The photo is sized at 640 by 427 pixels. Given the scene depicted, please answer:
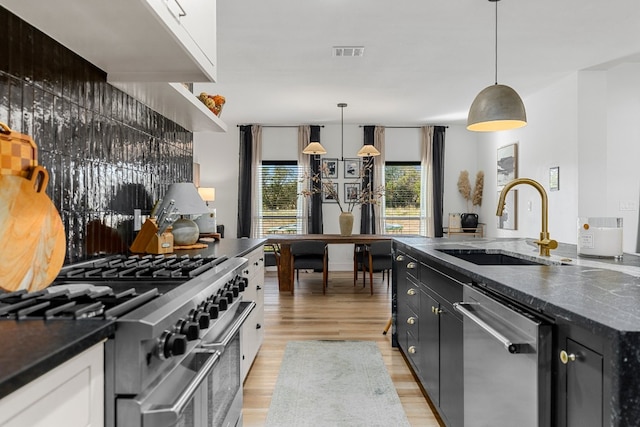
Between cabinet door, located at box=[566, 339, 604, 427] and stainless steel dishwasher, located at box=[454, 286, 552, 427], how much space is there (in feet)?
0.27

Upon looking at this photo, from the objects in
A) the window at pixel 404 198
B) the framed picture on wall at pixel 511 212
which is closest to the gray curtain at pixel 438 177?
the window at pixel 404 198

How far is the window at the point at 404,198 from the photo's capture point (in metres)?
8.03

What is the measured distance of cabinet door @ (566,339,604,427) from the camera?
945 mm

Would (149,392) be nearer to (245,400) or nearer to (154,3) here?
(154,3)

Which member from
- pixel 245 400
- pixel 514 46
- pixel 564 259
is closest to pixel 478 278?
pixel 564 259

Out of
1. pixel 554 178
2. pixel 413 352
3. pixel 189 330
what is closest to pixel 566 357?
pixel 189 330

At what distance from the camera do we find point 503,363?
139 centimetres

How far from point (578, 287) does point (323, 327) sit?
119 inches

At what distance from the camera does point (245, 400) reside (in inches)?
100

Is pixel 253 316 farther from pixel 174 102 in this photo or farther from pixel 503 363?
pixel 503 363

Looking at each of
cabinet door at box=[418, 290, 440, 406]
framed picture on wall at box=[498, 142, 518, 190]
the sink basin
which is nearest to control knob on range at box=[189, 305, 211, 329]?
cabinet door at box=[418, 290, 440, 406]

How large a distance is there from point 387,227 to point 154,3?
704 cm

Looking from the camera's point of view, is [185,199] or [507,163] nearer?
[185,199]

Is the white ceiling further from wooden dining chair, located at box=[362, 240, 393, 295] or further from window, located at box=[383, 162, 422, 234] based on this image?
wooden dining chair, located at box=[362, 240, 393, 295]
